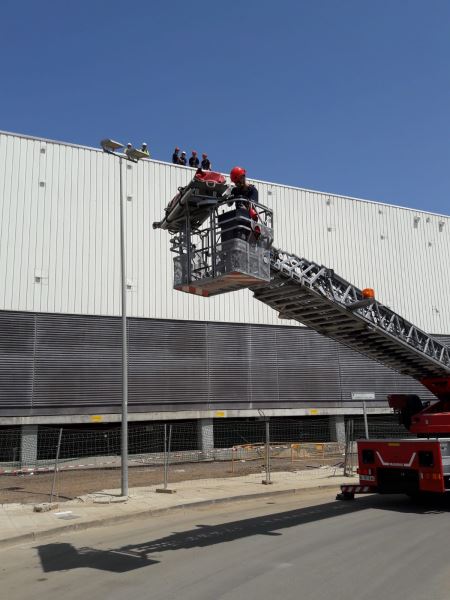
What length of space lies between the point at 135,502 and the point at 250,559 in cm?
659

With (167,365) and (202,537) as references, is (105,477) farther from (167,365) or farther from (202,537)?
(202,537)

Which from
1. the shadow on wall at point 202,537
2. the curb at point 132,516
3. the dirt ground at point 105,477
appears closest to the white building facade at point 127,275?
the dirt ground at point 105,477

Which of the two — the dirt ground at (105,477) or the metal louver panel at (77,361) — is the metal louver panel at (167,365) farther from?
the dirt ground at (105,477)

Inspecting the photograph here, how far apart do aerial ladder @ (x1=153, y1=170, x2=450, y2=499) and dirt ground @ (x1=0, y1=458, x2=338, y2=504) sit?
24.5ft

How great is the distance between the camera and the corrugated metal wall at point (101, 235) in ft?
79.6

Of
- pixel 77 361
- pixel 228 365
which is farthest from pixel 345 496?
pixel 77 361

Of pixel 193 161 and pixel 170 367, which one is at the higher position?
pixel 193 161

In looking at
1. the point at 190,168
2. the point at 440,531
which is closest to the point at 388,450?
the point at 440,531

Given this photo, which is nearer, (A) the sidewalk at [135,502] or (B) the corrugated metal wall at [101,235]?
(A) the sidewalk at [135,502]

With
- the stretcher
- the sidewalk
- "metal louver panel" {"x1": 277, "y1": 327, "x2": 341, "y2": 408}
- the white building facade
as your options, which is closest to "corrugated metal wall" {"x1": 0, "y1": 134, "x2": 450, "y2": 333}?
the white building facade

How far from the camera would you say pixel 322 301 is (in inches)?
418

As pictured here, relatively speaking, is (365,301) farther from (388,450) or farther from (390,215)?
(390,215)

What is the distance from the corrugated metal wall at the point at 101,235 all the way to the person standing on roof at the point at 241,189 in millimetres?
17600

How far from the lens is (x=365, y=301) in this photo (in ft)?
35.6
